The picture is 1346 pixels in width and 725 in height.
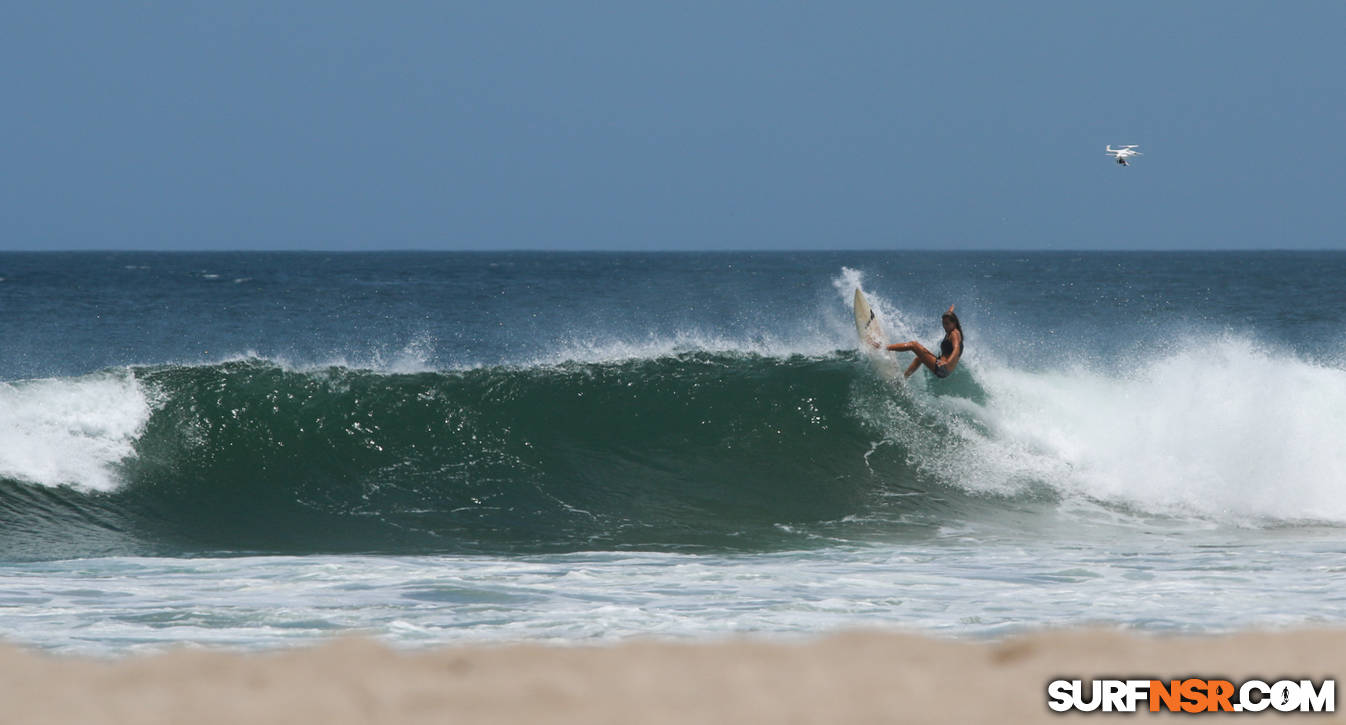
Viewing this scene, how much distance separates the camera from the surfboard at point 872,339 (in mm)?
13539

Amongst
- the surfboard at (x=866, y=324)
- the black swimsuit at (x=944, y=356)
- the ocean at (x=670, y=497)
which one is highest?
the surfboard at (x=866, y=324)

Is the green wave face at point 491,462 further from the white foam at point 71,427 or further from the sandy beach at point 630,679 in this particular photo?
the sandy beach at point 630,679

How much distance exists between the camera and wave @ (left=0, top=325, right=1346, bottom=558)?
1035 centimetres

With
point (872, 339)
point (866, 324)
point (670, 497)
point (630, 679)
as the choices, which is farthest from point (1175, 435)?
point (630, 679)

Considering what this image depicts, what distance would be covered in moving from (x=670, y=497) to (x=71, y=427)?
5835 mm

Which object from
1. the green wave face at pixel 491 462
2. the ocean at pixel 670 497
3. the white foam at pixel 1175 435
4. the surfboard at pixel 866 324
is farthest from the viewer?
the surfboard at pixel 866 324

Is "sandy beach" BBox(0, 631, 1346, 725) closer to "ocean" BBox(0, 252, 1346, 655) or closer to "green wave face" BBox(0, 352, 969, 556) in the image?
"ocean" BBox(0, 252, 1346, 655)

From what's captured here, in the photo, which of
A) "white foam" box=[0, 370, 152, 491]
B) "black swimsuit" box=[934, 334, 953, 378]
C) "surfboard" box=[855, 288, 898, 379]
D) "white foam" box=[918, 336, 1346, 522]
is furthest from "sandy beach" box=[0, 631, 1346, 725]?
"surfboard" box=[855, 288, 898, 379]

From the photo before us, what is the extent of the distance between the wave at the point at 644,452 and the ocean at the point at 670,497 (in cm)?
4

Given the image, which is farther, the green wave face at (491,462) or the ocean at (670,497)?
the green wave face at (491,462)

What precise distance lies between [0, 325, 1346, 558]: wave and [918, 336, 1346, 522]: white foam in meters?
0.03

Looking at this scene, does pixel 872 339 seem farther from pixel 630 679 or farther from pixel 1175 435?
pixel 630 679

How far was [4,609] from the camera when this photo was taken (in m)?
6.66

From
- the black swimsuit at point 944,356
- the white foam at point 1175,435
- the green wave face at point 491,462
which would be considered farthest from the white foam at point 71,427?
the white foam at point 1175,435
